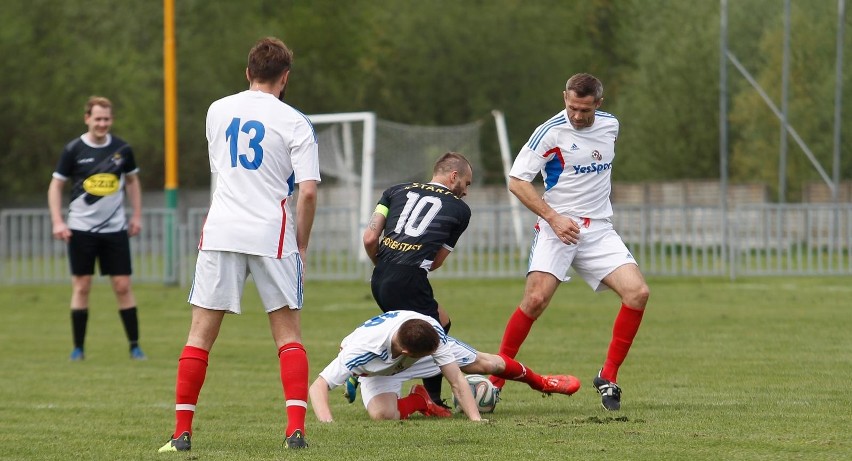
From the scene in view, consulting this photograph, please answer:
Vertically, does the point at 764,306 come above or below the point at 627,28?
below

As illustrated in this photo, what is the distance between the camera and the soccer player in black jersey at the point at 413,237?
8.13 metres

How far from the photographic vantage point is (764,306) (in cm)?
1653

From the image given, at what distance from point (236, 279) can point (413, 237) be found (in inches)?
66.4

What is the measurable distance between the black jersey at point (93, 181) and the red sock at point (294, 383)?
6.00 meters

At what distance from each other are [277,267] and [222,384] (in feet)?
13.0

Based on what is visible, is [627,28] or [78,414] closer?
[78,414]

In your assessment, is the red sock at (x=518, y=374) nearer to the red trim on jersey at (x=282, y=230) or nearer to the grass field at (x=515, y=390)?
the grass field at (x=515, y=390)

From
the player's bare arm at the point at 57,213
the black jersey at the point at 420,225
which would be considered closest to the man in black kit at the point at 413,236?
the black jersey at the point at 420,225

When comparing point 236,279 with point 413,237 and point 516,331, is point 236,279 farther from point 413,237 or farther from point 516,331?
point 516,331

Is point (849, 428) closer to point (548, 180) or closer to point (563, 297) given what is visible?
point (548, 180)

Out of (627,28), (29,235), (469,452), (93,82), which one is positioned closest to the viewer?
(469,452)

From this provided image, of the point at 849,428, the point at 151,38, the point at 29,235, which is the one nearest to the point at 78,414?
the point at 849,428

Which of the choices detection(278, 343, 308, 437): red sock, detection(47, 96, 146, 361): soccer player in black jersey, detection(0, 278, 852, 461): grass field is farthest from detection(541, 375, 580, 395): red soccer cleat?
detection(47, 96, 146, 361): soccer player in black jersey

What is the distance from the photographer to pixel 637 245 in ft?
71.6
